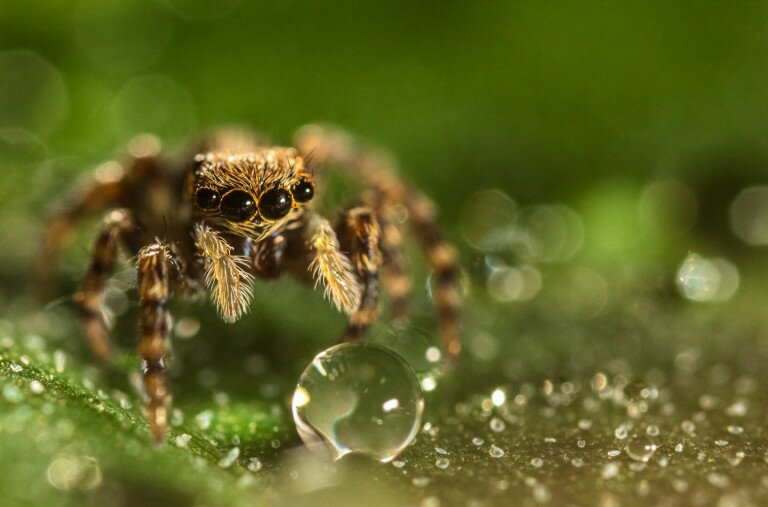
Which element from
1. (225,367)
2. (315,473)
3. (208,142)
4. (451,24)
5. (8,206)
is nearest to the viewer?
(315,473)

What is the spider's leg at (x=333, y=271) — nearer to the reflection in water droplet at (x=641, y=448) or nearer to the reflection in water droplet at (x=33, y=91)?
the reflection in water droplet at (x=641, y=448)

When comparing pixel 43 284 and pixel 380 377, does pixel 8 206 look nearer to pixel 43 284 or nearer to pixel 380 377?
pixel 43 284

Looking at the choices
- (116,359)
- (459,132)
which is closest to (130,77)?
(459,132)

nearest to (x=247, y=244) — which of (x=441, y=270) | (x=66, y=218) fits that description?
(x=441, y=270)

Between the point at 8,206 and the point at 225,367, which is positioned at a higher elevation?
the point at 8,206

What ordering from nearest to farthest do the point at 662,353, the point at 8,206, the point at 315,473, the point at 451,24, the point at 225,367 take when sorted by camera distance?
the point at 315,473, the point at 225,367, the point at 662,353, the point at 8,206, the point at 451,24

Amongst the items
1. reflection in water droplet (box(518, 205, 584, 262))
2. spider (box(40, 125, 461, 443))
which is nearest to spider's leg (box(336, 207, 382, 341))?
spider (box(40, 125, 461, 443))

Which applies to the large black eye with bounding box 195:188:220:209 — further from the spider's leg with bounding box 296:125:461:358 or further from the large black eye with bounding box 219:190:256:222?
the spider's leg with bounding box 296:125:461:358
